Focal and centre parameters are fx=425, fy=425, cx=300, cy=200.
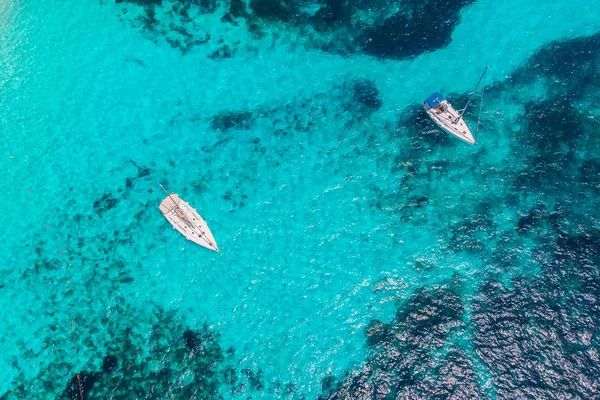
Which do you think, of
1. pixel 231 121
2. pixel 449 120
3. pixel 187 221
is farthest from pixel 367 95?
pixel 187 221

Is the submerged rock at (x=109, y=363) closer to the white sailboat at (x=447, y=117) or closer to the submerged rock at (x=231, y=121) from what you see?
the submerged rock at (x=231, y=121)

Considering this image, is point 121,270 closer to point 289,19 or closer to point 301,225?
point 301,225

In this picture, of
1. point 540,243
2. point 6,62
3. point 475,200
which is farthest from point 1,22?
point 540,243

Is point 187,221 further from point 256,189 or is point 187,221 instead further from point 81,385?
point 81,385

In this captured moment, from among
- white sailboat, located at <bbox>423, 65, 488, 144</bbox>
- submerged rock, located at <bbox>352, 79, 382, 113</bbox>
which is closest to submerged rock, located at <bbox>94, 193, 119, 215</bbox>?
submerged rock, located at <bbox>352, 79, 382, 113</bbox>

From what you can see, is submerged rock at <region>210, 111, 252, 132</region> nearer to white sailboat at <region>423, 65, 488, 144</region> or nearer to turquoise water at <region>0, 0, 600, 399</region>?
turquoise water at <region>0, 0, 600, 399</region>
